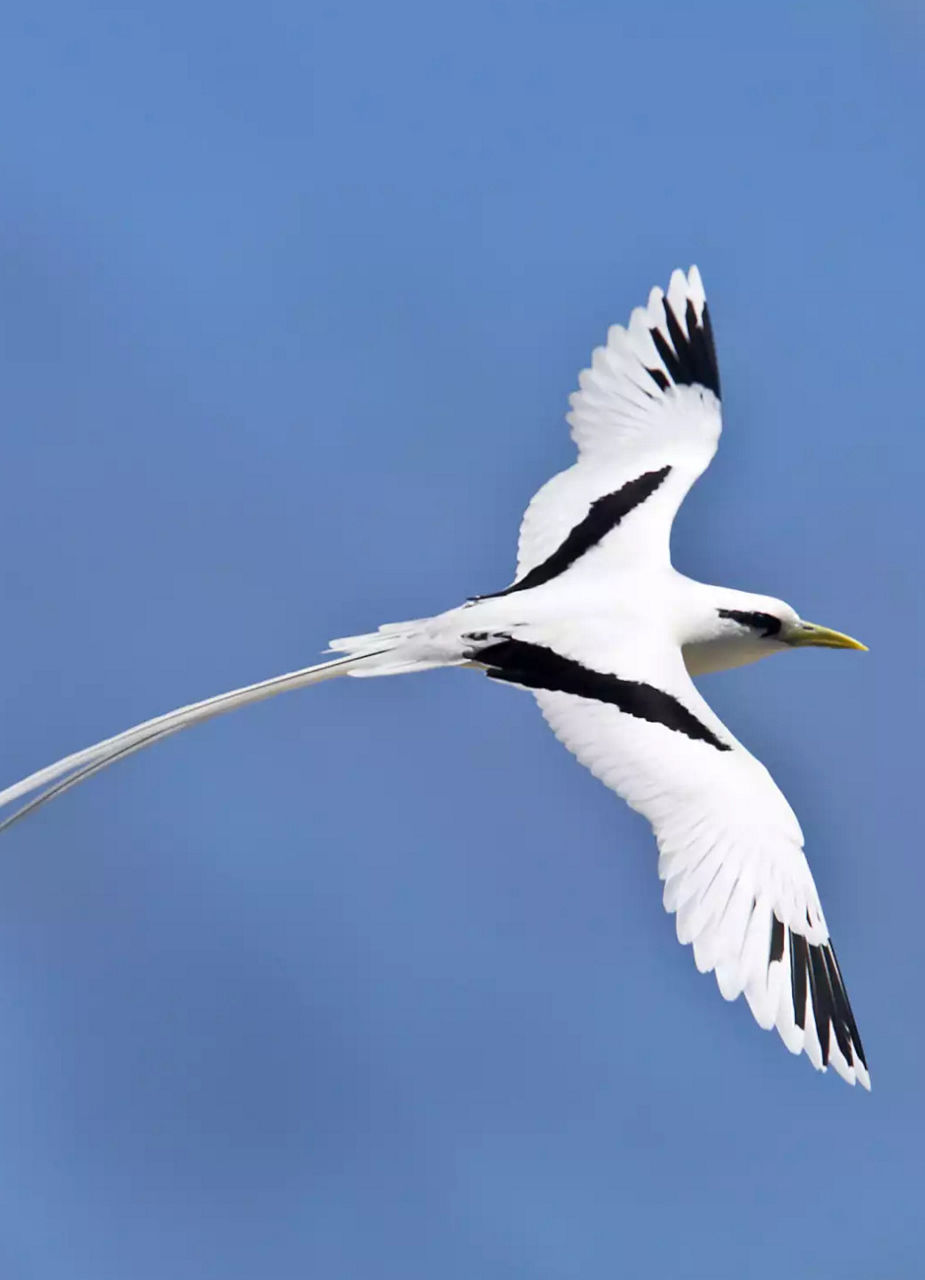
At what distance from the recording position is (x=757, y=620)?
16.3 meters

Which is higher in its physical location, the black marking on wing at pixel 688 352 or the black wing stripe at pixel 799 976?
the black marking on wing at pixel 688 352

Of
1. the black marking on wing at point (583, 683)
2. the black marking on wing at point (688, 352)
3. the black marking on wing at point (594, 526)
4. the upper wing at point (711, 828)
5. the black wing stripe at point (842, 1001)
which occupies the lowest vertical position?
the black wing stripe at point (842, 1001)

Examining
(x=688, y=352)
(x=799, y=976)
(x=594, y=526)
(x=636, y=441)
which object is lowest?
(x=799, y=976)

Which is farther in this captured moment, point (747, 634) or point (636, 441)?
point (636, 441)

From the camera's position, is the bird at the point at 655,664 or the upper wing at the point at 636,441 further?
the upper wing at the point at 636,441

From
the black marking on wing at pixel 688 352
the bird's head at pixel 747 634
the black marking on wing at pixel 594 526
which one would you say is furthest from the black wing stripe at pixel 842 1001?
A: the black marking on wing at pixel 688 352

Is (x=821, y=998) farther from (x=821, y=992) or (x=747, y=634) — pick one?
(x=747, y=634)

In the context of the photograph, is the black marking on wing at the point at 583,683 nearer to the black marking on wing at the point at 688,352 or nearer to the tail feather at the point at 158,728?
the tail feather at the point at 158,728

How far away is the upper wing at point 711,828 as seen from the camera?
13539 millimetres

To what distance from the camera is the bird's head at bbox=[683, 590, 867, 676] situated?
16094 mm

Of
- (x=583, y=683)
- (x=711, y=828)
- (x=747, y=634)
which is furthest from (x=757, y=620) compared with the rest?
(x=711, y=828)

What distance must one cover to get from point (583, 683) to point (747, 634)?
77.9 inches

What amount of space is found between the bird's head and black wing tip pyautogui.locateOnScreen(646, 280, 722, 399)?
346 centimetres

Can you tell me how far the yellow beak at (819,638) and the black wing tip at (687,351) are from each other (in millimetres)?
3411
